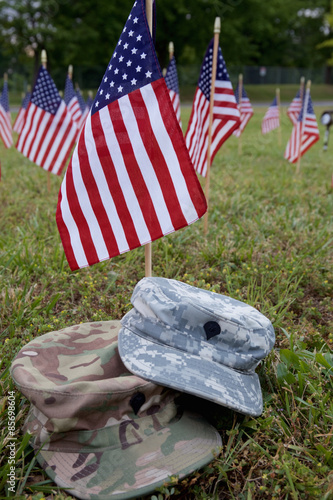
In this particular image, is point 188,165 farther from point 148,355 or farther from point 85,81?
point 85,81

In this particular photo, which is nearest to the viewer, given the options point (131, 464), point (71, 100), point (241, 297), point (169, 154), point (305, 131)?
point (131, 464)

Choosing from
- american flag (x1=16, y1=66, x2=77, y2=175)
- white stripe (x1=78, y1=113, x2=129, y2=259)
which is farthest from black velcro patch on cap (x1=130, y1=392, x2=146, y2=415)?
american flag (x1=16, y1=66, x2=77, y2=175)

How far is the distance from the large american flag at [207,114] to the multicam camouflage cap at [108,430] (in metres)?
2.19

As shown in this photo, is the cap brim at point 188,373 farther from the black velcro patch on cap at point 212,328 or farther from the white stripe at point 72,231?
the white stripe at point 72,231

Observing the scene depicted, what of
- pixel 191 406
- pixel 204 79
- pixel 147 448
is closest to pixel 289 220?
pixel 204 79

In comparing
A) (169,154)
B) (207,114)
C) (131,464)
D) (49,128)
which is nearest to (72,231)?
(169,154)

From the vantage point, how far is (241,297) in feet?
8.30

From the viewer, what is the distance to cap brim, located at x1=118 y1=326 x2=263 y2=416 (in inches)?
58.8

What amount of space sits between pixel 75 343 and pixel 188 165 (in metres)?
0.82

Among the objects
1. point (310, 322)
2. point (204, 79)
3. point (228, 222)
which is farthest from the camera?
point (228, 222)

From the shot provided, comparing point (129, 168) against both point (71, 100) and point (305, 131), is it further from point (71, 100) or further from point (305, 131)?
point (71, 100)

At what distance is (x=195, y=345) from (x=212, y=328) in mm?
84

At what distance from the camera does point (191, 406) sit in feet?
5.51

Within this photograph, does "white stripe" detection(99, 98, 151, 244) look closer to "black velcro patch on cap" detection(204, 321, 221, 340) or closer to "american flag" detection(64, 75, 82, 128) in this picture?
"black velcro patch on cap" detection(204, 321, 221, 340)
